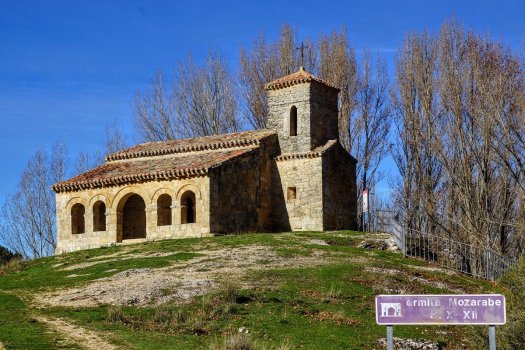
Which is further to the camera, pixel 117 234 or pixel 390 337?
pixel 117 234

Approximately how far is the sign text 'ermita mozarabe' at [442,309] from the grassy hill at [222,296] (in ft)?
12.5

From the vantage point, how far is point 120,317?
16703 millimetres

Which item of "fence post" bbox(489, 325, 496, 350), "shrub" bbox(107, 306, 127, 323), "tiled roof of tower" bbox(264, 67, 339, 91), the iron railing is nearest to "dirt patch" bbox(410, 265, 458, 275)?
the iron railing

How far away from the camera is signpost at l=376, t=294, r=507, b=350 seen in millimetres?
10906

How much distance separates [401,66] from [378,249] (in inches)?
526

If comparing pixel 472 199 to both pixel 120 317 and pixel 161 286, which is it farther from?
pixel 120 317

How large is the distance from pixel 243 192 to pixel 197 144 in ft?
12.9

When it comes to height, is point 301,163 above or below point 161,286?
above

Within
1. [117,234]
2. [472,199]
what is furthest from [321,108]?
[117,234]

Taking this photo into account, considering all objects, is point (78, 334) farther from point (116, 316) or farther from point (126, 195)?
point (126, 195)

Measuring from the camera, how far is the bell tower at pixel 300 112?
3378 centimetres

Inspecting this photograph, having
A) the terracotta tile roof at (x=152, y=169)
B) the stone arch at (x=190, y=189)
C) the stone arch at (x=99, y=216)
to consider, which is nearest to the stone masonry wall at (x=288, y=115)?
the terracotta tile roof at (x=152, y=169)

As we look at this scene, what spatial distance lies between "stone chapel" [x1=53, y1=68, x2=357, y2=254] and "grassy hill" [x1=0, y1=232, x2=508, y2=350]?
4.32m

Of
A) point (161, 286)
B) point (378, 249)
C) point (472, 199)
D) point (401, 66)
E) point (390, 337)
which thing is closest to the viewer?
point (390, 337)
